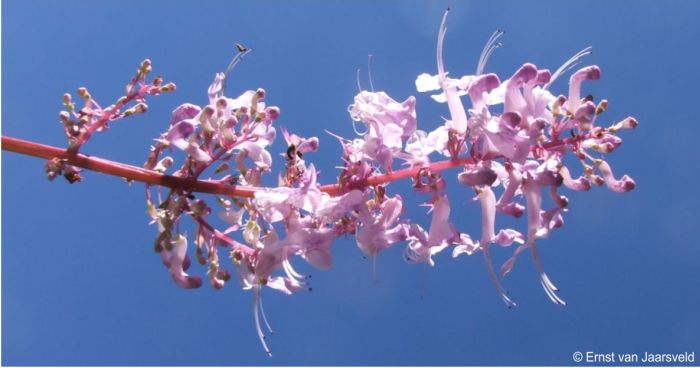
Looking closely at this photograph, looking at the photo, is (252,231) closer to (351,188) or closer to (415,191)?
(351,188)

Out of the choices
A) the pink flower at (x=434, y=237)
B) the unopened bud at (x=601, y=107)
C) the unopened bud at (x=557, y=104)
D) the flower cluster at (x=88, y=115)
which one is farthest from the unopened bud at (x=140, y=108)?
the unopened bud at (x=601, y=107)

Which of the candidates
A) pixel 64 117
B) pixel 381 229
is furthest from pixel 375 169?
pixel 64 117

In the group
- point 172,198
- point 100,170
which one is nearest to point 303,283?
point 172,198

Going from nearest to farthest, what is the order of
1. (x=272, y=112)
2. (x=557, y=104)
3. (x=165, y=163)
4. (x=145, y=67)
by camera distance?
(x=557, y=104)
(x=165, y=163)
(x=145, y=67)
(x=272, y=112)

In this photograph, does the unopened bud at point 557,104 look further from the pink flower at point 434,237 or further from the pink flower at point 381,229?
the pink flower at point 381,229

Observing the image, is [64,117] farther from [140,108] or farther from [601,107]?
[601,107]

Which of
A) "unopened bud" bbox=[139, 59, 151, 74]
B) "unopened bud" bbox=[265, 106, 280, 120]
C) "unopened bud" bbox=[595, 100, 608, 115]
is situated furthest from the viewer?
"unopened bud" bbox=[265, 106, 280, 120]

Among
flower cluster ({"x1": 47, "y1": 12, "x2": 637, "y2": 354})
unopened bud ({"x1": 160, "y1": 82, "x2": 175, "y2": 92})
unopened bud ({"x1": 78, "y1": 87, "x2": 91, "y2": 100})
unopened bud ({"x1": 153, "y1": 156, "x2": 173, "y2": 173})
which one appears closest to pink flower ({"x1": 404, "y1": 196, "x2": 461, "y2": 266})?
flower cluster ({"x1": 47, "y1": 12, "x2": 637, "y2": 354})

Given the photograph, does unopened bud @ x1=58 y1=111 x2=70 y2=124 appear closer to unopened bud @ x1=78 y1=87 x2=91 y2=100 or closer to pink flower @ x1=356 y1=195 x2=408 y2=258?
unopened bud @ x1=78 y1=87 x2=91 y2=100
